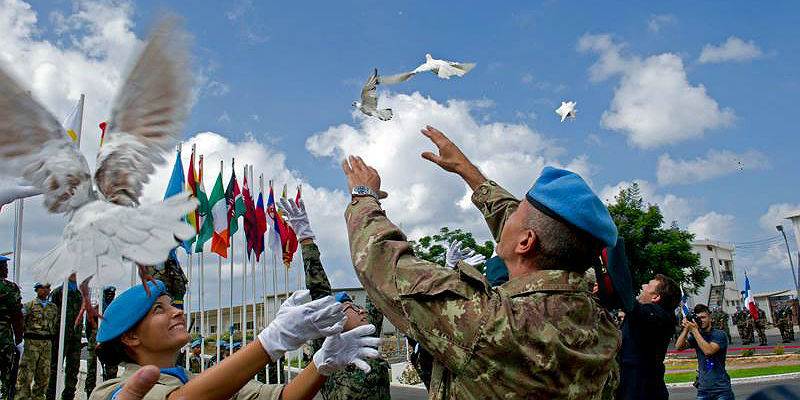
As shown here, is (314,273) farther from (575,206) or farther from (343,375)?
(575,206)

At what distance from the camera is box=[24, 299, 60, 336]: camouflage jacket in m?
9.60

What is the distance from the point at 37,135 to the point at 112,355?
1064 mm

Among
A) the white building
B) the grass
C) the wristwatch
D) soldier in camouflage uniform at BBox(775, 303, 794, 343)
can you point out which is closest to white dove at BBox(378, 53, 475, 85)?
the wristwatch

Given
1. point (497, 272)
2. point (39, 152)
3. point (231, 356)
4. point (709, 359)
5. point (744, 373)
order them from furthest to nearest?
point (744, 373) < point (709, 359) < point (497, 272) < point (39, 152) < point (231, 356)

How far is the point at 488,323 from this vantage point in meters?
1.77

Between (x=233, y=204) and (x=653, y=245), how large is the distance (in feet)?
108

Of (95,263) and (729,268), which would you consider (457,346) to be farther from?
(729,268)

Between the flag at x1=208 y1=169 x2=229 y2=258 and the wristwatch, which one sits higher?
the flag at x1=208 y1=169 x2=229 y2=258

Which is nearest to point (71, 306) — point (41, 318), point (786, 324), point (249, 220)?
point (41, 318)

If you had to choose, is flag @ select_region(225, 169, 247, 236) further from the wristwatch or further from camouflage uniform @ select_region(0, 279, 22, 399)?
the wristwatch

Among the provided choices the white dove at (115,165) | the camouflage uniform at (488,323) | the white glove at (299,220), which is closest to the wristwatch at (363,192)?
the camouflage uniform at (488,323)

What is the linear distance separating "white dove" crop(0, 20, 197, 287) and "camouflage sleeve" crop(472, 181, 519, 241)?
122cm

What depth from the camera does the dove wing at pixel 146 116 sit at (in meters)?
3.23

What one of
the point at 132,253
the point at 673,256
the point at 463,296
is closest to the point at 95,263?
the point at 132,253
